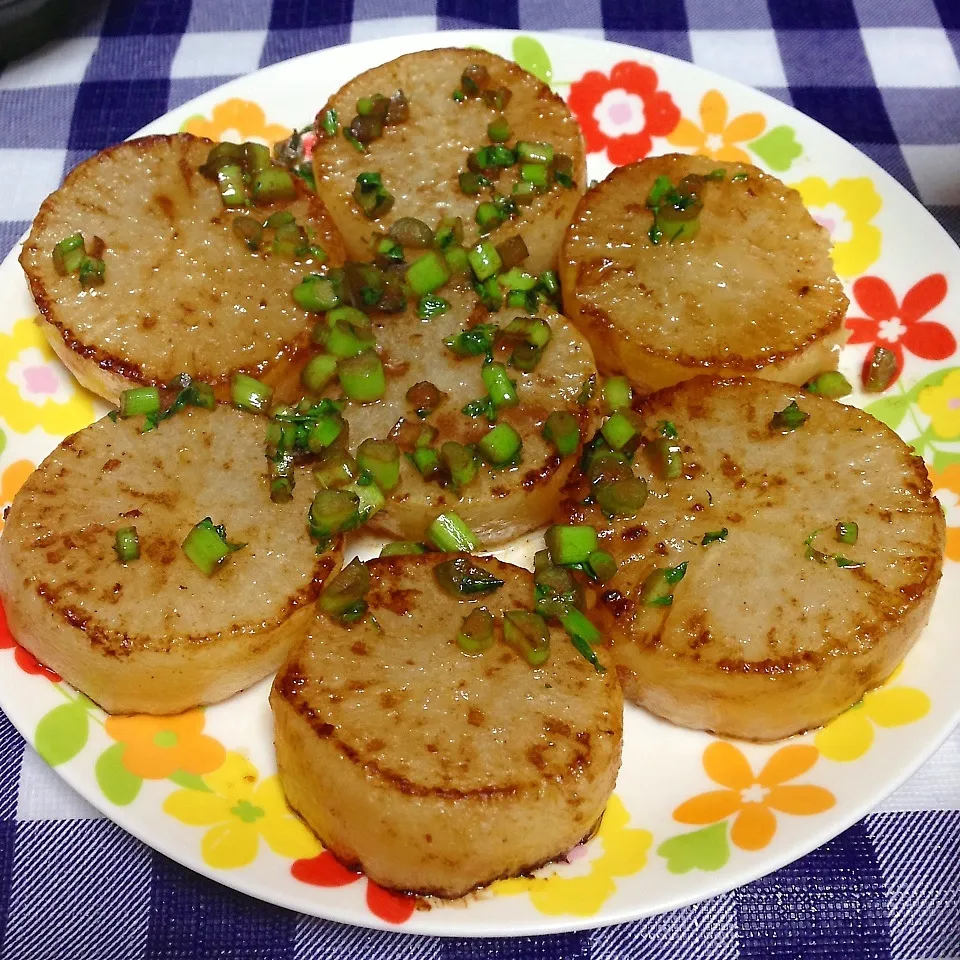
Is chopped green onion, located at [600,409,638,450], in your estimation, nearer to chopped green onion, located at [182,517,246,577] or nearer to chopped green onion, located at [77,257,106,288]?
chopped green onion, located at [182,517,246,577]

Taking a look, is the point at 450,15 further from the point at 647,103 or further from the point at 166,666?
the point at 166,666

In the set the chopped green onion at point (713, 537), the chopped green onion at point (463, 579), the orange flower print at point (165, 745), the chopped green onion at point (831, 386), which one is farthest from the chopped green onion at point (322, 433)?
the chopped green onion at point (831, 386)

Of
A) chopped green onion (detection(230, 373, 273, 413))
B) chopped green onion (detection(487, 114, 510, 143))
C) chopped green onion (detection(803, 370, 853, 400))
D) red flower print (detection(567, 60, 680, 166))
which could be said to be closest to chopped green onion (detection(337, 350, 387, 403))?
chopped green onion (detection(230, 373, 273, 413))

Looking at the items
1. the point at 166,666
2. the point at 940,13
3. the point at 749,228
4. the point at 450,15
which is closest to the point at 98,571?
the point at 166,666

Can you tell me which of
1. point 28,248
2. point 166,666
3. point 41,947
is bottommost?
point 41,947

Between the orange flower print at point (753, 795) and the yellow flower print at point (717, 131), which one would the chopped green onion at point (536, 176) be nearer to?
the yellow flower print at point (717, 131)

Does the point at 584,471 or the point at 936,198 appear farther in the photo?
the point at 936,198

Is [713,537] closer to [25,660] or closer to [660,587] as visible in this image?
[660,587]
